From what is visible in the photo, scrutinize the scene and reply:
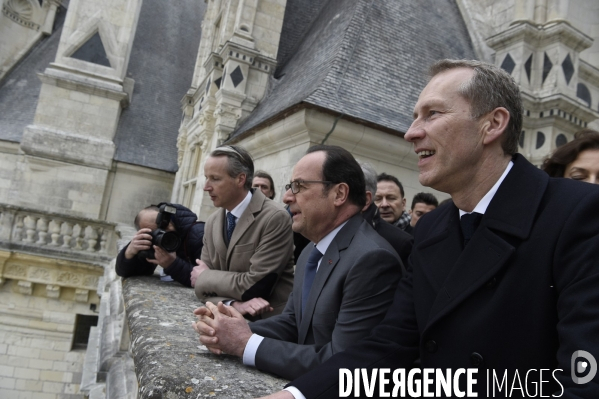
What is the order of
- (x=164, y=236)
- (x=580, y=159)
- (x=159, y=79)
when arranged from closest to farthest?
1. (x=580, y=159)
2. (x=164, y=236)
3. (x=159, y=79)

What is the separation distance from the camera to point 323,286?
1.41m

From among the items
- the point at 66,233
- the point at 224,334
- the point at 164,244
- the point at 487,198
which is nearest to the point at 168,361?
the point at 224,334

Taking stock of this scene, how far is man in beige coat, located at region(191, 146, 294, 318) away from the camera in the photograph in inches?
82.0

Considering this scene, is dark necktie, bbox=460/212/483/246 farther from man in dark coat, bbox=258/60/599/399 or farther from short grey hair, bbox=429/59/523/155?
short grey hair, bbox=429/59/523/155

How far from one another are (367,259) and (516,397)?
56 centimetres

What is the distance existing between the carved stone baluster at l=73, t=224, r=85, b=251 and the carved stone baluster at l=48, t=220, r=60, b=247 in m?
0.29

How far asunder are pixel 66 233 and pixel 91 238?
1.55ft

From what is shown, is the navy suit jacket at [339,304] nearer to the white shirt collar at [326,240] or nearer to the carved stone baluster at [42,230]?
the white shirt collar at [326,240]

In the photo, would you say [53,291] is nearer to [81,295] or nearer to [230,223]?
[81,295]

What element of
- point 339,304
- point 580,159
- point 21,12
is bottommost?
point 339,304

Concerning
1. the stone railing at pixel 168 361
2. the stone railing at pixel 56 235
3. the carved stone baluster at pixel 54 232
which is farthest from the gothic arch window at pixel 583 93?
the carved stone baluster at pixel 54 232

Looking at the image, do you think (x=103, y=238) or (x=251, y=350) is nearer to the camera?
(x=251, y=350)

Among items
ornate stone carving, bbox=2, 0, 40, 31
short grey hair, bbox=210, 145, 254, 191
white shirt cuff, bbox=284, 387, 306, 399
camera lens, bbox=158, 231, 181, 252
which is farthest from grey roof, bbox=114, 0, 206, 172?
white shirt cuff, bbox=284, 387, 306, 399

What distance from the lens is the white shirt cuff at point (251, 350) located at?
134cm
